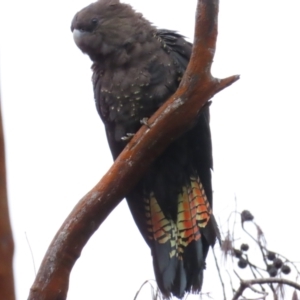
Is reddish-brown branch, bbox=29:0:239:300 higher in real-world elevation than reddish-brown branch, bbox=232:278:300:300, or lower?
higher

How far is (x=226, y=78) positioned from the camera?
92.8 inches

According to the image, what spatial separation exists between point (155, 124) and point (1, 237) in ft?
5.13

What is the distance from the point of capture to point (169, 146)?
127 inches

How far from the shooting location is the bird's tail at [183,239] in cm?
303

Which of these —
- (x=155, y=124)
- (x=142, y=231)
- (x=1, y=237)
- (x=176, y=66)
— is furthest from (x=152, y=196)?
(x=1, y=237)

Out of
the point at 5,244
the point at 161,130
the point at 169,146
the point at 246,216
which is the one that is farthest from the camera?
the point at 169,146

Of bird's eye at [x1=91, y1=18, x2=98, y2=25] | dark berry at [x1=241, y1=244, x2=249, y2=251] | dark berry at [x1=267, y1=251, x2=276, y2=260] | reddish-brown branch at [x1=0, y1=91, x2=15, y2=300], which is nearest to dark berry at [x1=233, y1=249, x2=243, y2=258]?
dark berry at [x1=241, y1=244, x2=249, y2=251]

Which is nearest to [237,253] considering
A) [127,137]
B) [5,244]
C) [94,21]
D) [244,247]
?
[244,247]

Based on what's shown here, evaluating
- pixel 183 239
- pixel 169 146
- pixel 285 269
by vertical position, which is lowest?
pixel 285 269

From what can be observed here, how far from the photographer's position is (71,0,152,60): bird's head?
10.9 ft

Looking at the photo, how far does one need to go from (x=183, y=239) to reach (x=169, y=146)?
21.2 inches

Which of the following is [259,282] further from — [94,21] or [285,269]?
[94,21]

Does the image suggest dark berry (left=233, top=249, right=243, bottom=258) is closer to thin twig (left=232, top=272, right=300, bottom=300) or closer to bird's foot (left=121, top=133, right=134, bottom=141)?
thin twig (left=232, top=272, right=300, bottom=300)

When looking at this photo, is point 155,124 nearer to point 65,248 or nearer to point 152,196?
point 65,248
